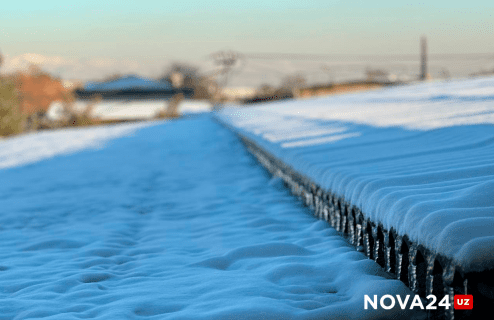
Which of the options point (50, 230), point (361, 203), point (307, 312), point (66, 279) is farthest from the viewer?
point (50, 230)

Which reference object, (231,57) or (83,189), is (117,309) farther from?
(231,57)

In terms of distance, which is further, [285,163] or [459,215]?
[285,163]

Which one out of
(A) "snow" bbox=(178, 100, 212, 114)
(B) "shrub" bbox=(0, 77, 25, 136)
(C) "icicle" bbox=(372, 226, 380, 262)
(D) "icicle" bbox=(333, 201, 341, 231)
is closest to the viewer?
(C) "icicle" bbox=(372, 226, 380, 262)

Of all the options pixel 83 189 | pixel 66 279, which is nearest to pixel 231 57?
pixel 83 189

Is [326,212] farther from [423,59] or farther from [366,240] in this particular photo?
[423,59]

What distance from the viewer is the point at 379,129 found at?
552 centimetres

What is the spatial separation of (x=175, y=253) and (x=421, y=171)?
1778 millimetres

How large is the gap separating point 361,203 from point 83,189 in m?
4.91

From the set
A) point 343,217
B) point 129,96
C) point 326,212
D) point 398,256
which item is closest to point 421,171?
point 343,217

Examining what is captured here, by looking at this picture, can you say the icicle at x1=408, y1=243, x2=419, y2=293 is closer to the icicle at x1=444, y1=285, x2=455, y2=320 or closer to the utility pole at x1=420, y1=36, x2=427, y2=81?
the icicle at x1=444, y1=285, x2=455, y2=320

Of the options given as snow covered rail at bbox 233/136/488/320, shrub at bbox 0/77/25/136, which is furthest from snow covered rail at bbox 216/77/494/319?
shrub at bbox 0/77/25/136

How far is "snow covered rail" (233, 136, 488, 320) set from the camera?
5.85 ft

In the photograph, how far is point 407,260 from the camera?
2363 millimetres

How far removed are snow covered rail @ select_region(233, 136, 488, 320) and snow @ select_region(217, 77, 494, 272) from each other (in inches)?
1.6
